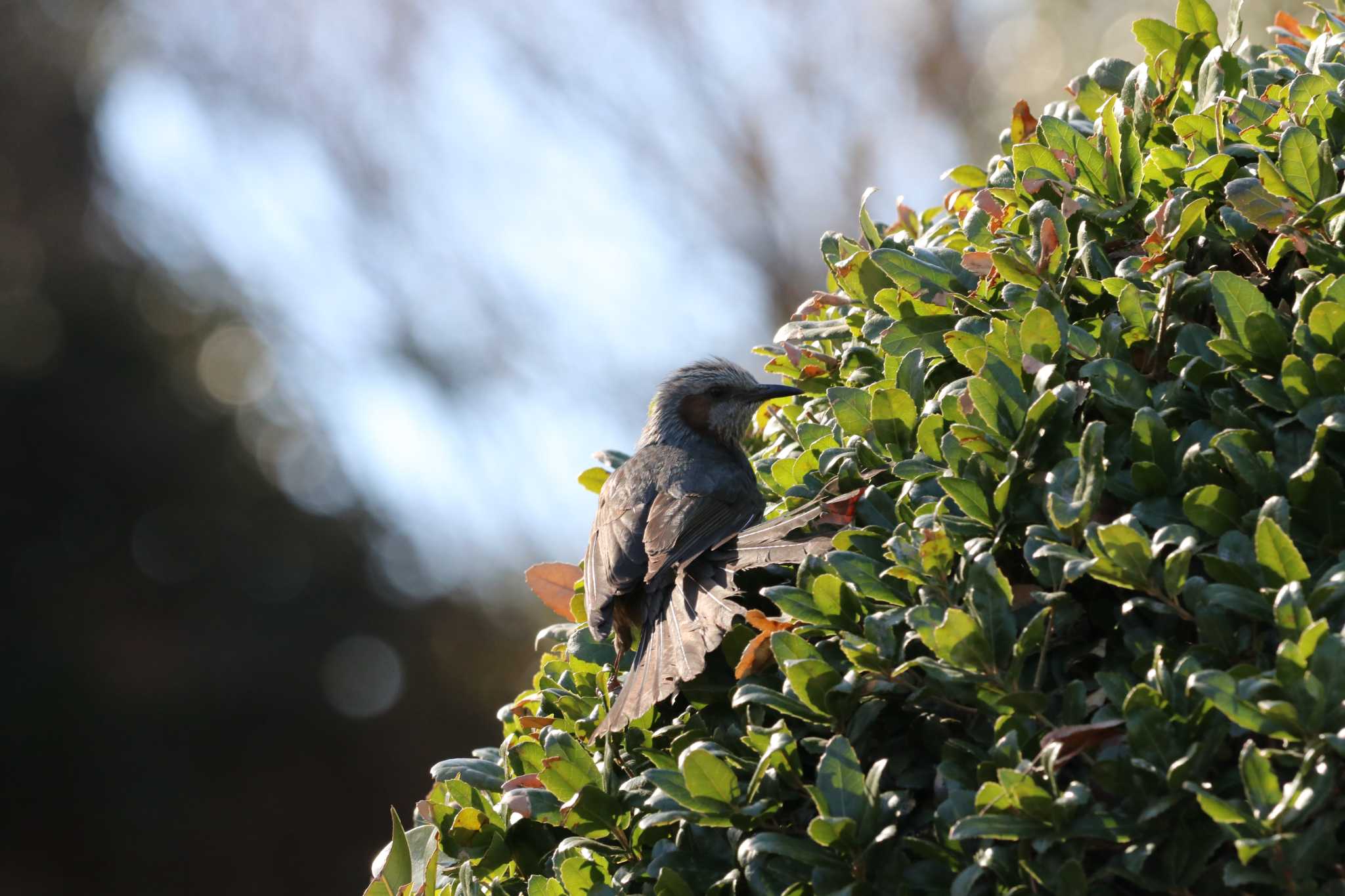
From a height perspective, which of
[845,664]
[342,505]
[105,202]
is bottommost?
[845,664]

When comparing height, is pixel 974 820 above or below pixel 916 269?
below

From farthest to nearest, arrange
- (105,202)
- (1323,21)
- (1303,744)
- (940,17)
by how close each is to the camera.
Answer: (940,17) < (105,202) < (1323,21) < (1303,744)

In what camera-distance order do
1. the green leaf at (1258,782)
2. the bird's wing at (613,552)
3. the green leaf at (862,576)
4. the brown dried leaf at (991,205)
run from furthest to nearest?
the bird's wing at (613,552)
the brown dried leaf at (991,205)
the green leaf at (862,576)
the green leaf at (1258,782)

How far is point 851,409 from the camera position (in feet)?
7.92

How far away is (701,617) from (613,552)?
2.96ft

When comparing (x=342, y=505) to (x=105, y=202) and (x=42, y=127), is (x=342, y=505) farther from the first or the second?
(x=42, y=127)

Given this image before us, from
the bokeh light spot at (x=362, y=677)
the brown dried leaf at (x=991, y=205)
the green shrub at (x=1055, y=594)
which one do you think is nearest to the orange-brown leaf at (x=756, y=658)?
the green shrub at (x=1055, y=594)

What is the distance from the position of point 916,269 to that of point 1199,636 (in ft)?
3.25

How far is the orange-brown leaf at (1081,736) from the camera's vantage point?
1.72 m

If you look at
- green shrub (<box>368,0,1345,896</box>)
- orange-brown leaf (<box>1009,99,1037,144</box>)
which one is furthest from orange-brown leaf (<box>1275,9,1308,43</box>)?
orange-brown leaf (<box>1009,99,1037,144</box>)

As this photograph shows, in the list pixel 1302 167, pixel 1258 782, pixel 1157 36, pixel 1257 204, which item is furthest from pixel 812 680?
pixel 1157 36

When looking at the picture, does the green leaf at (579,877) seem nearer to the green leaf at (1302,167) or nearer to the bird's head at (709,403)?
the green leaf at (1302,167)

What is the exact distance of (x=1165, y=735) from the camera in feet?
5.54

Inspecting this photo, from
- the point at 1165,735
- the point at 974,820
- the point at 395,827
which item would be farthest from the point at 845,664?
the point at 395,827
